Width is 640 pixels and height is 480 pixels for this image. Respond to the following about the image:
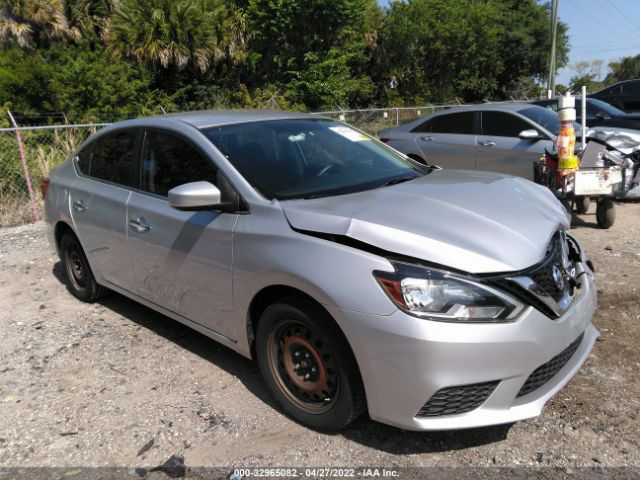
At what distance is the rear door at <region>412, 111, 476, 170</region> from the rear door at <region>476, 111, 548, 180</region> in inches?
6.9

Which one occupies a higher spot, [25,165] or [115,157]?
[115,157]

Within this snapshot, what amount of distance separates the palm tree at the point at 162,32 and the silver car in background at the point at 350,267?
60.7ft

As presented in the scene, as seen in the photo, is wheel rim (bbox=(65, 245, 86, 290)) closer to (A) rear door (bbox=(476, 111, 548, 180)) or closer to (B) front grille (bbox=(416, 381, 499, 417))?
(B) front grille (bbox=(416, 381, 499, 417))

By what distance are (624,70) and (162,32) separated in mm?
60776

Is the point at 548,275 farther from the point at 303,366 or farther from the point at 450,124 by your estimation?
the point at 450,124

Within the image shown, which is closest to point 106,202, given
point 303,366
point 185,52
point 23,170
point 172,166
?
point 172,166

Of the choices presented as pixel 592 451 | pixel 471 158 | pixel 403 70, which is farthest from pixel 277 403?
pixel 403 70

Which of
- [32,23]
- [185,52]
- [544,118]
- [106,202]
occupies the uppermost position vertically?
[32,23]

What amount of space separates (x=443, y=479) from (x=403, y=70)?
103ft

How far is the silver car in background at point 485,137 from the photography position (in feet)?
27.1

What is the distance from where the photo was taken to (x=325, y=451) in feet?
9.51

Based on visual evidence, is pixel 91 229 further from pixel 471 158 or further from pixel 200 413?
pixel 471 158

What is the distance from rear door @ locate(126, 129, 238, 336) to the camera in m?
3.34

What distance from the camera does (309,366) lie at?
3.00 metres
